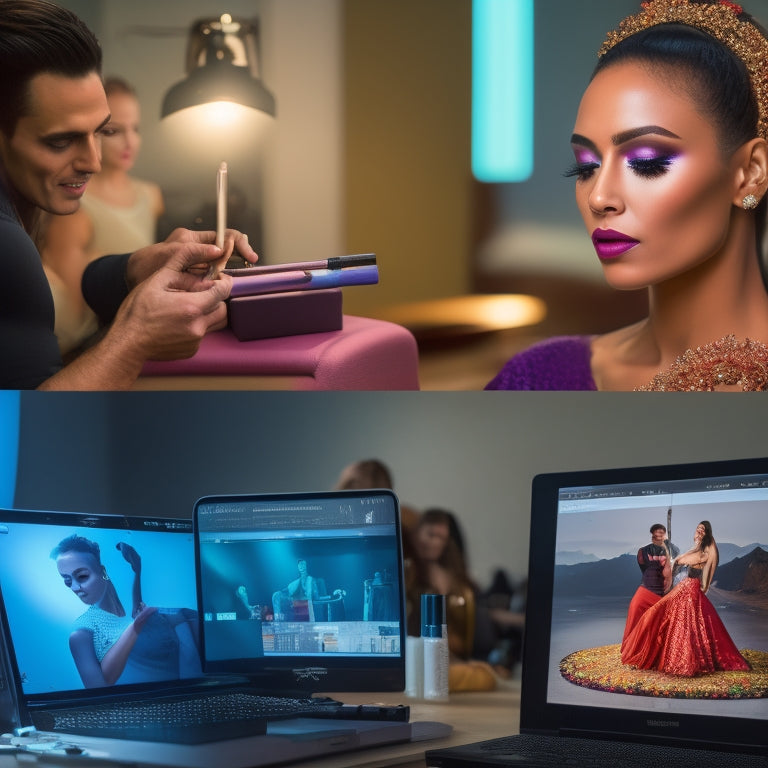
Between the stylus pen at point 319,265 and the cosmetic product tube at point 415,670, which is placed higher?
the stylus pen at point 319,265

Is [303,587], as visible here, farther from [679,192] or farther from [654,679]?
[679,192]

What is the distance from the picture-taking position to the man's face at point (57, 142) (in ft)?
5.73

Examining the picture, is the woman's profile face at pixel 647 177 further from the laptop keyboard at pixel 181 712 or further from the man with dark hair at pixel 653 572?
the laptop keyboard at pixel 181 712

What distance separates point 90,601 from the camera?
157 centimetres

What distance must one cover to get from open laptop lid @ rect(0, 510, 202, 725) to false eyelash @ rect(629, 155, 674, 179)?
86 centimetres

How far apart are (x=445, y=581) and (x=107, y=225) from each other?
2.64 ft

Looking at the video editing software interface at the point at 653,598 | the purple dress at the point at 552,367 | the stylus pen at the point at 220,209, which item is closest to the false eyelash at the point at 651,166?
the purple dress at the point at 552,367

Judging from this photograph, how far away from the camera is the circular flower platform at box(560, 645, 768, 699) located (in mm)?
1250

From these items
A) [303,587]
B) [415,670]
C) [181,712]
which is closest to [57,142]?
[303,587]

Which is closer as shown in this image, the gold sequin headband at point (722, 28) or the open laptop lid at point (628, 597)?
the open laptop lid at point (628, 597)

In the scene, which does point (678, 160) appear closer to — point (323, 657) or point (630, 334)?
point (630, 334)

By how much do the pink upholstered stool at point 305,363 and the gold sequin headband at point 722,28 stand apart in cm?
55

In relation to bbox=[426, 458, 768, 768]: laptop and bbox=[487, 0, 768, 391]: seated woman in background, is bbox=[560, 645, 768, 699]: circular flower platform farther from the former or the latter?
A: bbox=[487, 0, 768, 391]: seated woman in background

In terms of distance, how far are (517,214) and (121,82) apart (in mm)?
653
